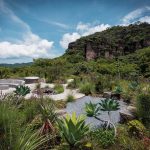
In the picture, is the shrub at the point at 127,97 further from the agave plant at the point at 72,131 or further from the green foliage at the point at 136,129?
the agave plant at the point at 72,131

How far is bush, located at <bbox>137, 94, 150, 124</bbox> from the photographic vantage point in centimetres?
788

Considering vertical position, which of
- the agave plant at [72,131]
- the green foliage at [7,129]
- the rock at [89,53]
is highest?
the rock at [89,53]

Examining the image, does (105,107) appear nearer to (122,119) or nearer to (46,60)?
(122,119)

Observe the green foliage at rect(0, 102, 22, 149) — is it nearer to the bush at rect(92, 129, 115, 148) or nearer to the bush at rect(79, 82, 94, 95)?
the bush at rect(92, 129, 115, 148)

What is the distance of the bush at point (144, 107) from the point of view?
25.8ft

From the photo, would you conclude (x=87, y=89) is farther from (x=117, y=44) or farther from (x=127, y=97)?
(x=117, y=44)

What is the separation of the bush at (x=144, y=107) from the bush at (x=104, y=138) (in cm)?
144

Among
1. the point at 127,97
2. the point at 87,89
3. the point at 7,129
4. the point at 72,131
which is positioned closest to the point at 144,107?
the point at 72,131

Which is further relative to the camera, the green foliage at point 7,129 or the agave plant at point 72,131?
the agave plant at point 72,131

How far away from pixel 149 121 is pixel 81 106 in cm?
447

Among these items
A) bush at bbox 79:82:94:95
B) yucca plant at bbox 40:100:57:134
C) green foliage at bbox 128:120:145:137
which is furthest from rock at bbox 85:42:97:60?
yucca plant at bbox 40:100:57:134

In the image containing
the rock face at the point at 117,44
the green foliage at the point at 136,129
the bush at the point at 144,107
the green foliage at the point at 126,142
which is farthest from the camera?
the rock face at the point at 117,44

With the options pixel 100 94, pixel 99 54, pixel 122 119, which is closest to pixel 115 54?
pixel 99 54

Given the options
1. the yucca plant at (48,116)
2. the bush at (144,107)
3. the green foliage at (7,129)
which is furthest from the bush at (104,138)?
the green foliage at (7,129)
